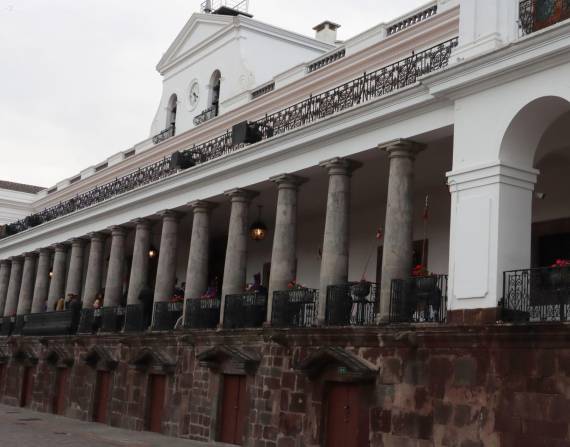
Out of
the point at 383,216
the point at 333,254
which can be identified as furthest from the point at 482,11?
the point at 383,216

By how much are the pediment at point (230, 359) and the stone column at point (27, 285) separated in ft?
51.5

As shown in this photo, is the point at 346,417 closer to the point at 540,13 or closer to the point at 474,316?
the point at 474,316

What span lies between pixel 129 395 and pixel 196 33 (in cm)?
1322

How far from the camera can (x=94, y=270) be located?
95.3 ft

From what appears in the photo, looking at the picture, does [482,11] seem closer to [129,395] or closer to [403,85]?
[403,85]

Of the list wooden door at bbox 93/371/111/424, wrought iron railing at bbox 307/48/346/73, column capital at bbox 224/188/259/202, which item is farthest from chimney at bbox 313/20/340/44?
wooden door at bbox 93/371/111/424

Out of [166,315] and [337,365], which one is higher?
[166,315]

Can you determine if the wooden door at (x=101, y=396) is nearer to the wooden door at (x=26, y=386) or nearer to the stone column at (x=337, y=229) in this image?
the wooden door at (x=26, y=386)

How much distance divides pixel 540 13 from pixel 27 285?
25984 millimetres

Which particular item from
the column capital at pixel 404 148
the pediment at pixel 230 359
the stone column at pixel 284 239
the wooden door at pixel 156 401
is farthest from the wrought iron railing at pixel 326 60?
the wooden door at pixel 156 401

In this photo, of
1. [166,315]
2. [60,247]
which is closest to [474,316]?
[166,315]

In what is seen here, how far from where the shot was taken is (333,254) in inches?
709

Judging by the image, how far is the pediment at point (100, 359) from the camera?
25328 mm

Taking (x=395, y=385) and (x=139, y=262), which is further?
(x=139, y=262)
